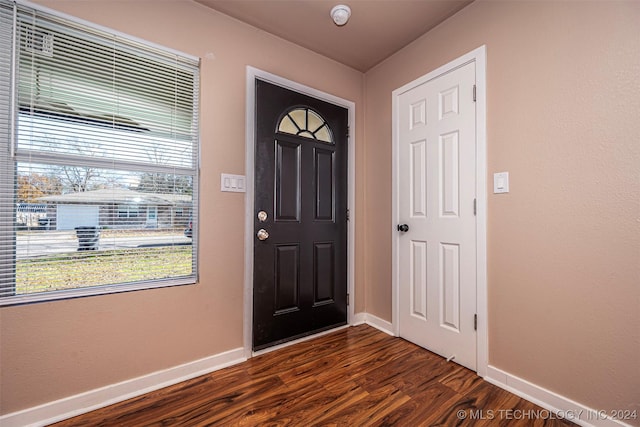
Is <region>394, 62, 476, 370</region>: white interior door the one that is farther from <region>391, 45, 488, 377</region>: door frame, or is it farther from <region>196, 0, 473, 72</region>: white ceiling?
<region>196, 0, 473, 72</region>: white ceiling

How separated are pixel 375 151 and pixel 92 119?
6.98ft

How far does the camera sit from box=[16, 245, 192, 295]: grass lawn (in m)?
1.42

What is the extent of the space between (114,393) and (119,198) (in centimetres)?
112

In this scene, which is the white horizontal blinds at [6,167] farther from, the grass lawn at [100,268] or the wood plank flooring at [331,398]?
the wood plank flooring at [331,398]

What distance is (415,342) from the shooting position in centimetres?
222

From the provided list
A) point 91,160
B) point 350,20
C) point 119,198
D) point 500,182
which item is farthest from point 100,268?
point 500,182

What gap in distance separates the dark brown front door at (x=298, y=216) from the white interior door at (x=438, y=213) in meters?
0.54

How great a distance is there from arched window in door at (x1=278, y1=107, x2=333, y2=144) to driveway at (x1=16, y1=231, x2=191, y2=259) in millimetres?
1222

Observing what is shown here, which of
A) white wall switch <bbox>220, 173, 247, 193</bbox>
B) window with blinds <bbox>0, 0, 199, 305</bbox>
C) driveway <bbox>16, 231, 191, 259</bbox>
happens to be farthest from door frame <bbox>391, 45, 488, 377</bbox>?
driveway <bbox>16, 231, 191, 259</bbox>

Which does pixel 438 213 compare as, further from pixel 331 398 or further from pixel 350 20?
pixel 350 20

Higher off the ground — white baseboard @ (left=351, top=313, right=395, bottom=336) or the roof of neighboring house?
the roof of neighboring house

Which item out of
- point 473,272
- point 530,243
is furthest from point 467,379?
point 530,243

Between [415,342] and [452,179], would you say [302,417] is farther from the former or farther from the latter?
[452,179]

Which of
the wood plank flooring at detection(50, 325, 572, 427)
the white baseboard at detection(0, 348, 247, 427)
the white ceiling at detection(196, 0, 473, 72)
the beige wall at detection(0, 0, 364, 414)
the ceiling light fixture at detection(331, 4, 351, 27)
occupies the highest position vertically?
the white ceiling at detection(196, 0, 473, 72)
